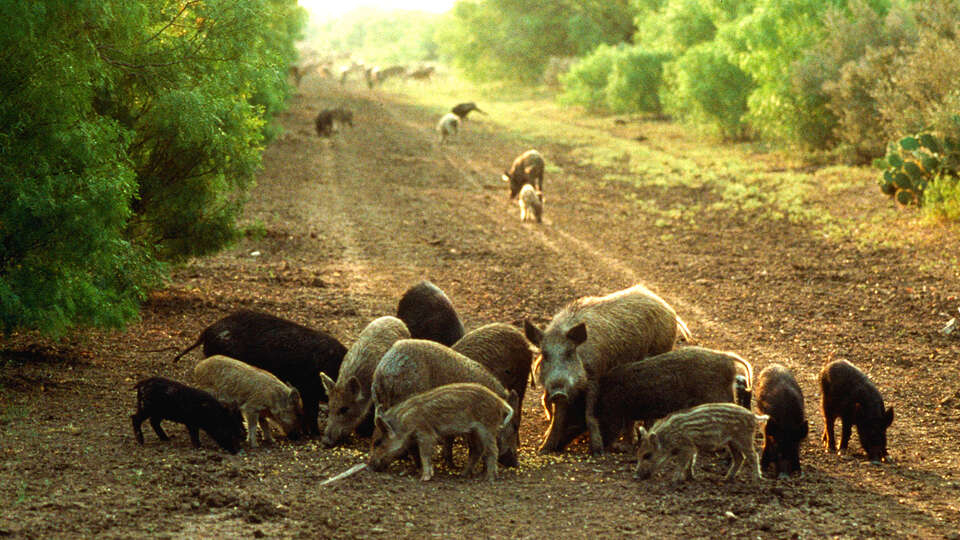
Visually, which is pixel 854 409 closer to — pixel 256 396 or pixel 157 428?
pixel 256 396

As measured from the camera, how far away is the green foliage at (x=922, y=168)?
15391 mm

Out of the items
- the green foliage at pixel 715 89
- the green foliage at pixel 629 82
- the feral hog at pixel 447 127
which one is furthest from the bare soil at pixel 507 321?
the green foliage at pixel 629 82

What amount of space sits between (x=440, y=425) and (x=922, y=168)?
12244 millimetres

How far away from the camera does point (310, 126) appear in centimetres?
3080

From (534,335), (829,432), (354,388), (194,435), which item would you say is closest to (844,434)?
(829,432)

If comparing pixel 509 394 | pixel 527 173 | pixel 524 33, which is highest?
pixel 524 33

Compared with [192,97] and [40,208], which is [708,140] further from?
[40,208]

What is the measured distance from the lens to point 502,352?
7.58 meters

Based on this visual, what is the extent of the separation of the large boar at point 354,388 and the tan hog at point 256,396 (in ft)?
0.80

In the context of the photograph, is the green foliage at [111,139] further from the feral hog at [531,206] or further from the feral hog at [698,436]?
the feral hog at [531,206]

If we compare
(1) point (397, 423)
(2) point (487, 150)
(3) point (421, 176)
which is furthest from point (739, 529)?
(2) point (487, 150)

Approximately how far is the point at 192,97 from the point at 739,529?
586cm

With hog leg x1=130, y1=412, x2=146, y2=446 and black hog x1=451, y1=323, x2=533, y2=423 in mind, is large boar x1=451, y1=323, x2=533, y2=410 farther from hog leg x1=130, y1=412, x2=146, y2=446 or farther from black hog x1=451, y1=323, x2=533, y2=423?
hog leg x1=130, y1=412, x2=146, y2=446

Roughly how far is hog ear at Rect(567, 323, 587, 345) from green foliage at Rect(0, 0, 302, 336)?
345 centimetres
